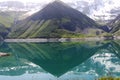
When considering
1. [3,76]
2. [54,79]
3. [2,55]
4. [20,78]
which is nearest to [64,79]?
[54,79]

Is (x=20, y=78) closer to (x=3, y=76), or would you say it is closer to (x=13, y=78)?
(x=13, y=78)

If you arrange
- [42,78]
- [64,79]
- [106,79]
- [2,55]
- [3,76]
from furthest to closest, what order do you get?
[2,55], [3,76], [42,78], [64,79], [106,79]

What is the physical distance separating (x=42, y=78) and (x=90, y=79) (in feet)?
43.5

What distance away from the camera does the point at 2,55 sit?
16275 centimetres

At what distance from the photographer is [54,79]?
8138 centimetres

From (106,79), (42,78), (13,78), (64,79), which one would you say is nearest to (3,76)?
(13,78)

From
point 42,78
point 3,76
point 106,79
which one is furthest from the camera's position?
point 3,76

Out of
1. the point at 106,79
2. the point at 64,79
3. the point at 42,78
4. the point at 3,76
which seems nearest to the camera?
the point at 106,79

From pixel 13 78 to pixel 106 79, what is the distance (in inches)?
1636

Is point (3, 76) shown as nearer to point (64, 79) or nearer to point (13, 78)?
point (13, 78)

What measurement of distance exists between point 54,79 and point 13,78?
42.0ft

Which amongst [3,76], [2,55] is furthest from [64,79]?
[2,55]

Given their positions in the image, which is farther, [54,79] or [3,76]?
[3,76]

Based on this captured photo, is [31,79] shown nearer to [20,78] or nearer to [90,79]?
[20,78]
